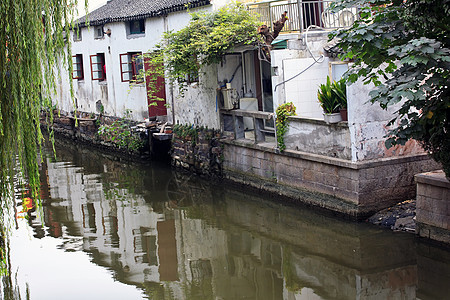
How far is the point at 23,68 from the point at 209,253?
5474 mm

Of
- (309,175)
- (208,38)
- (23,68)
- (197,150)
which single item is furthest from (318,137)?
(23,68)

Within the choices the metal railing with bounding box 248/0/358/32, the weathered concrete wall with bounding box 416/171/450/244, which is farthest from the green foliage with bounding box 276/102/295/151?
the weathered concrete wall with bounding box 416/171/450/244

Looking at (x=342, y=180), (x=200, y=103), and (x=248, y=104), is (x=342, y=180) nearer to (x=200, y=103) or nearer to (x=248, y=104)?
(x=248, y=104)

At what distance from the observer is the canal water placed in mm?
9617

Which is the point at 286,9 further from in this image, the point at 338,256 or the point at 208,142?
the point at 338,256

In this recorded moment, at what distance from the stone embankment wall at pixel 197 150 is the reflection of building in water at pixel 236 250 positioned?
1.73 metres

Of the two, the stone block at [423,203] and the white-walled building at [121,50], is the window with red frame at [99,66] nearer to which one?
the white-walled building at [121,50]

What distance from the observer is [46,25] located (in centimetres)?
→ 748

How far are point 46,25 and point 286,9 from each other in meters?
9.42

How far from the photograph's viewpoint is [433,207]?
10531mm

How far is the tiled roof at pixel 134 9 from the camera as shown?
1865 cm

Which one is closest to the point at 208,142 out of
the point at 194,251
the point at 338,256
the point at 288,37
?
the point at 288,37

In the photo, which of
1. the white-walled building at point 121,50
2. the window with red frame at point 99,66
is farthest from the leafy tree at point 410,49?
the window with red frame at point 99,66

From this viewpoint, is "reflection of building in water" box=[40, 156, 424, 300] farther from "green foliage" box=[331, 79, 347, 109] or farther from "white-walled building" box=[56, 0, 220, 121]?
"white-walled building" box=[56, 0, 220, 121]
